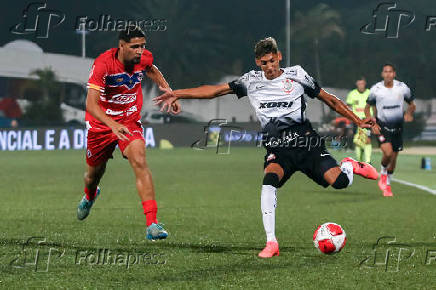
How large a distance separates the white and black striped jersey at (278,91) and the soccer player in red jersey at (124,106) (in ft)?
2.43

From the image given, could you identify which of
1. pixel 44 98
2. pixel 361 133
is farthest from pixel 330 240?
pixel 44 98

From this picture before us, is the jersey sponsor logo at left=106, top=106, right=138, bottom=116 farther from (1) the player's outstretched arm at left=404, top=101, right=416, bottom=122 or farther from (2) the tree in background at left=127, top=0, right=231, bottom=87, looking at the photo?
(2) the tree in background at left=127, top=0, right=231, bottom=87

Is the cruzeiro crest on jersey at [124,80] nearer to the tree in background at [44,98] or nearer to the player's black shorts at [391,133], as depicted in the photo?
the player's black shorts at [391,133]

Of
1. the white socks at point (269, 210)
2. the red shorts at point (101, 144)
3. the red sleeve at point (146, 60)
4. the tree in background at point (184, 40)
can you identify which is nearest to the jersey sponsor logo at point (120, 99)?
the red shorts at point (101, 144)

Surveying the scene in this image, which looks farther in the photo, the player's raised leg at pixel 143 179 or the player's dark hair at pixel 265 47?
the player's raised leg at pixel 143 179

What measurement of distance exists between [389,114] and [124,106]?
802cm

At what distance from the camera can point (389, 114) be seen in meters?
16.2

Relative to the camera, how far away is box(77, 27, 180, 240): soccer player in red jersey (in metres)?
8.67

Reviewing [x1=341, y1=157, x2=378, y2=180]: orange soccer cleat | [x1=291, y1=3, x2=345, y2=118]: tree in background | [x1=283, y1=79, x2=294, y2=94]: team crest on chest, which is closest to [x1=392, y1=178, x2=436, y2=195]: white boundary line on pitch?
[x1=341, y1=157, x2=378, y2=180]: orange soccer cleat

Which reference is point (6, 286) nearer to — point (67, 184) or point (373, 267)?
point (373, 267)

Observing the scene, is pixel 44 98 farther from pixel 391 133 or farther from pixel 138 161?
pixel 138 161

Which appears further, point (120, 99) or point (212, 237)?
point (212, 237)

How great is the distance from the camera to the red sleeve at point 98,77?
350 inches

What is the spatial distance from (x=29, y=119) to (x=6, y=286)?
156ft
